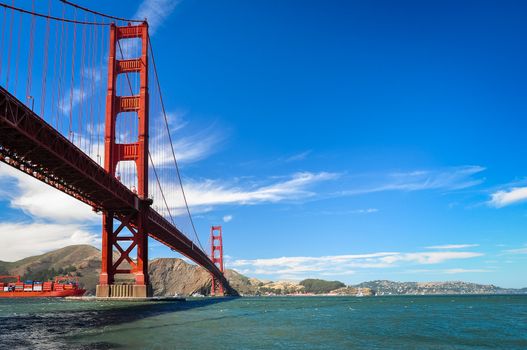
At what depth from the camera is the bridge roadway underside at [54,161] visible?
87.5 feet

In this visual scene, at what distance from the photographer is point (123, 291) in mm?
48625

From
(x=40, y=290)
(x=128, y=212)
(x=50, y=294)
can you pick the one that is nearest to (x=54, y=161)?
(x=128, y=212)

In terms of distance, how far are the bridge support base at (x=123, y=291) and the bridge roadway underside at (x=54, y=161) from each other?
6.78 meters

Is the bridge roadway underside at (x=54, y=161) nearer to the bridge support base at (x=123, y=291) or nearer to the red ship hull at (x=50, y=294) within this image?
the bridge support base at (x=123, y=291)

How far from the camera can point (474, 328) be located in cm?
3067

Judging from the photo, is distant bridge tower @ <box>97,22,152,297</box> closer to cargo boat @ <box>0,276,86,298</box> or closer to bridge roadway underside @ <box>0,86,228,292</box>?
bridge roadway underside @ <box>0,86,228,292</box>

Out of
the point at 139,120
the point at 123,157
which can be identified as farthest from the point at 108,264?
the point at 139,120

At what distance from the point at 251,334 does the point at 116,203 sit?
2718 cm

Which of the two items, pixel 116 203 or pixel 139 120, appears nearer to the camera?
pixel 116 203

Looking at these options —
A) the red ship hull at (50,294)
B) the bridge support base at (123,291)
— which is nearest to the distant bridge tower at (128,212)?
the bridge support base at (123,291)

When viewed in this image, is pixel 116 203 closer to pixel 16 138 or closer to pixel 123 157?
pixel 123 157

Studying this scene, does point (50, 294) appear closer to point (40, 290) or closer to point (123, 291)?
point (40, 290)

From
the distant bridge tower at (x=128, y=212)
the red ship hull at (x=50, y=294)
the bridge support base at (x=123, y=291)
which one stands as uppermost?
the distant bridge tower at (x=128, y=212)

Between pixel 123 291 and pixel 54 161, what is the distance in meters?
20.2
